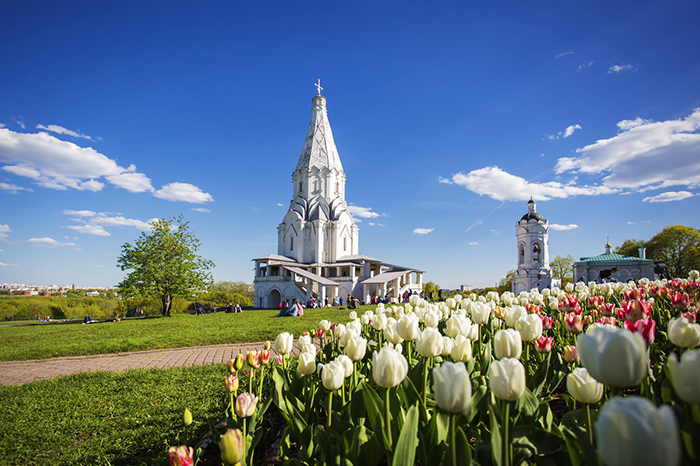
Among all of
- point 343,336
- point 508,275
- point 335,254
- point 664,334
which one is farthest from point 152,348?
point 508,275

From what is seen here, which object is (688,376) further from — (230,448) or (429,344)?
(230,448)

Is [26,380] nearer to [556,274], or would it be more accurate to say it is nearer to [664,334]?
[664,334]

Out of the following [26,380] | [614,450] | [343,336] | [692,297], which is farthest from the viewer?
[26,380]

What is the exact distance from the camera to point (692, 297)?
15.7 ft

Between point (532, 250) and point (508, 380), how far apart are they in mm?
38868

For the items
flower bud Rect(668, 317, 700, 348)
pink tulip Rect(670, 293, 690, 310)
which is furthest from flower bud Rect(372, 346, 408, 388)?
pink tulip Rect(670, 293, 690, 310)

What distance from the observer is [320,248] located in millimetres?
43969

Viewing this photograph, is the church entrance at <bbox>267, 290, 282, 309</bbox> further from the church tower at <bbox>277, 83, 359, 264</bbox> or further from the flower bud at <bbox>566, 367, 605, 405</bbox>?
the flower bud at <bbox>566, 367, 605, 405</bbox>

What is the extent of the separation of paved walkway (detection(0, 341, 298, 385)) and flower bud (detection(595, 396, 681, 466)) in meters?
7.69

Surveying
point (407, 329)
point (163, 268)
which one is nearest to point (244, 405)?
point (407, 329)

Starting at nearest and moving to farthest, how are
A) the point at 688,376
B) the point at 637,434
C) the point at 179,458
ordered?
1. the point at 637,434
2. the point at 688,376
3. the point at 179,458

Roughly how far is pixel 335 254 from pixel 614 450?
43.2 m

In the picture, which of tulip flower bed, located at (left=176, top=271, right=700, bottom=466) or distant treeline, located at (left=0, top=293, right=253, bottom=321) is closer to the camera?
tulip flower bed, located at (left=176, top=271, right=700, bottom=466)

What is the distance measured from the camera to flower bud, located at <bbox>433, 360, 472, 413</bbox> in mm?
1336
